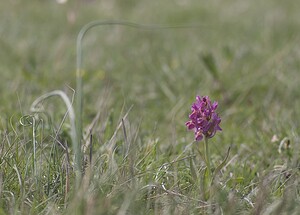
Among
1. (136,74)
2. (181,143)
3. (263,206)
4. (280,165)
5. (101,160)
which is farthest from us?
(136,74)

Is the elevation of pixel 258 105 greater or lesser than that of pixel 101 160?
greater

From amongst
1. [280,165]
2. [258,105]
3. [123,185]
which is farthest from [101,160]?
[258,105]

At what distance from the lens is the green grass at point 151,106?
1781mm

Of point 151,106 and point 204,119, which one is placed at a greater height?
point 151,106

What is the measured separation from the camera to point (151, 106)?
3.27m

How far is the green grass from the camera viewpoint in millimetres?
1781

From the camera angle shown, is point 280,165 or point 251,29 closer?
point 280,165

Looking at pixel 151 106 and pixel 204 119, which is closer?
pixel 204 119

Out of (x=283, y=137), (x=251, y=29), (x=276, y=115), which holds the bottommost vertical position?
(x=283, y=137)

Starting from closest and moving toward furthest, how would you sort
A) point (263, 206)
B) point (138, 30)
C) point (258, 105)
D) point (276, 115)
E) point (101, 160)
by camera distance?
1. point (263, 206)
2. point (101, 160)
3. point (276, 115)
4. point (258, 105)
5. point (138, 30)

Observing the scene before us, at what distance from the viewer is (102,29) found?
464cm

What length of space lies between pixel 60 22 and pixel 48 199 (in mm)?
3217

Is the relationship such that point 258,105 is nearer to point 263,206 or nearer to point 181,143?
point 181,143

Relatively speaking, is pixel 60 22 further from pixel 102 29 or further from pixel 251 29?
pixel 251 29
